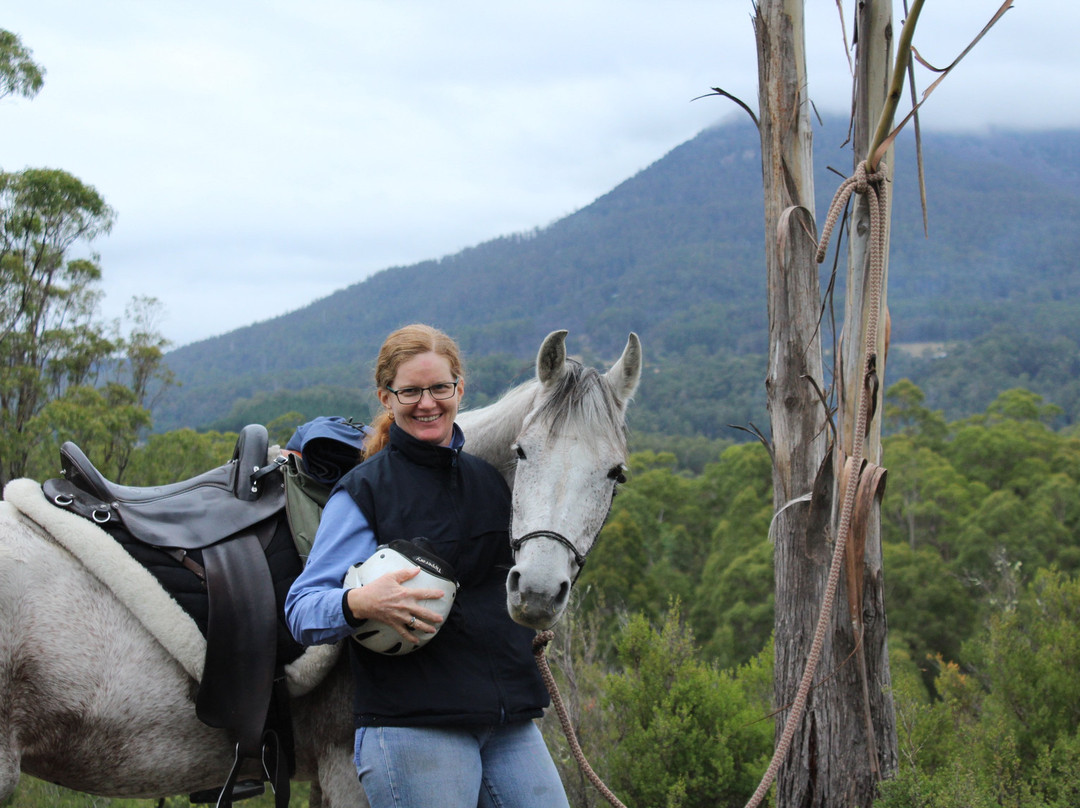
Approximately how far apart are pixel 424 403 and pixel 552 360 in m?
0.43

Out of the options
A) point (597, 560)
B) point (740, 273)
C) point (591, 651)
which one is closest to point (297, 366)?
point (740, 273)

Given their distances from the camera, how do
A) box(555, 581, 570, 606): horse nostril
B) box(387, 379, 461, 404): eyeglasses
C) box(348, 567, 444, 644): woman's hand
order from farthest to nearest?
box(387, 379, 461, 404): eyeglasses < box(555, 581, 570, 606): horse nostril < box(348, 567, 444, 644): woman's hand

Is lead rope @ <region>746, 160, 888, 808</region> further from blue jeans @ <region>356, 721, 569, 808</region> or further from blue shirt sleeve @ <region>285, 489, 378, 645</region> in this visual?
blue shirt sleeve @ <region>285, 489, 378, 645</region>

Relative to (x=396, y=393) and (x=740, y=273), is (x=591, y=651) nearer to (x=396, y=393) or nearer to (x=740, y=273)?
(x=396, y=393)

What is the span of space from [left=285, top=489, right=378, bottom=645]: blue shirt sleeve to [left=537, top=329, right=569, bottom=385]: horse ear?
68 cm

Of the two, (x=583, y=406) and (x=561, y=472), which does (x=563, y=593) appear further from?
(x=583, y=406)

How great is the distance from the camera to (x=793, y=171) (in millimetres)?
3469

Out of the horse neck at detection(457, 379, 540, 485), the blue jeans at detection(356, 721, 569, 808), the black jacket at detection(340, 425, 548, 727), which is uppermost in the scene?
the horse neck at detection(457, 379, 540, 485)

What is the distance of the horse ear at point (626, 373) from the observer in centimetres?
245

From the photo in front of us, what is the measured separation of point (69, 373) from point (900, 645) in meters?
21.3

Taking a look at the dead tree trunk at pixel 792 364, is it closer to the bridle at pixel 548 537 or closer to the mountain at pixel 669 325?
the bridle at pixel 548 537

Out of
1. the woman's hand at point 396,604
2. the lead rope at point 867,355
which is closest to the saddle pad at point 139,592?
the woman's hand at point 396,604

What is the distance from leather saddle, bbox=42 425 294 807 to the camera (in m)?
2.42

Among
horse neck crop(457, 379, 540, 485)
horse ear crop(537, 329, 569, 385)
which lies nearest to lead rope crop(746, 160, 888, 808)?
horse ear crop(537, 329, 569, 385)
